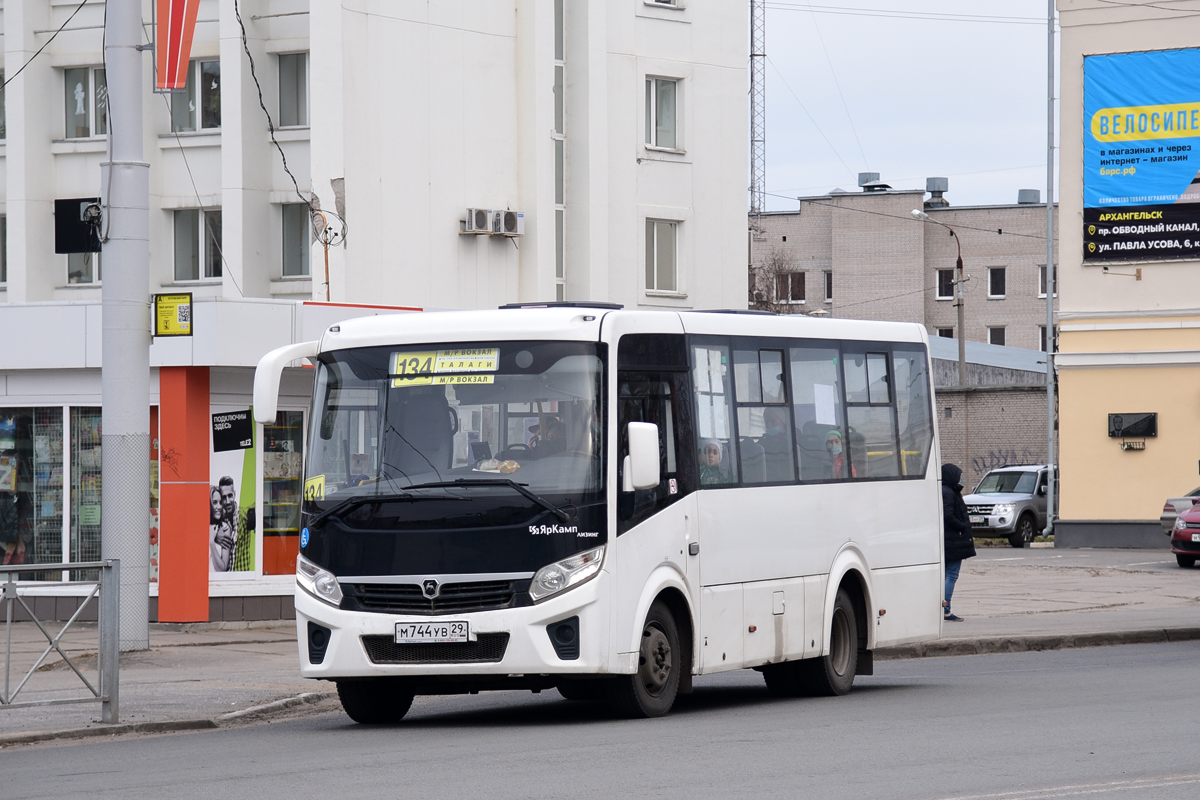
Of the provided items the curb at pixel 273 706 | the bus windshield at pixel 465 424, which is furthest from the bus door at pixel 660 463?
the curb at pixel 273 706

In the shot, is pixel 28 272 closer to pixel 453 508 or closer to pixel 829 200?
pixel 453 508

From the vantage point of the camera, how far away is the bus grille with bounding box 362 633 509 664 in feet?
37.0

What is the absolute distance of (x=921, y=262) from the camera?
78438 mm

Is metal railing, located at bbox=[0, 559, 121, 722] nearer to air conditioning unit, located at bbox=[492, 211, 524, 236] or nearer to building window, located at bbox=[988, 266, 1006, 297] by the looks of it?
air conditioning unit, located at bbox=[492, 211, 524, 236]

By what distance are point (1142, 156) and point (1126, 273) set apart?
2.50 m

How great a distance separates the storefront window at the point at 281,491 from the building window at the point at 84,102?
11832 mm

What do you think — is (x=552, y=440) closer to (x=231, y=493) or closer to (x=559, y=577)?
(x=559, y=577)

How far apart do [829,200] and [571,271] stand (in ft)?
154

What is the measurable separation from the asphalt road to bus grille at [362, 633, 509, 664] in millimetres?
483

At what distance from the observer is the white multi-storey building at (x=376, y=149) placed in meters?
30.4

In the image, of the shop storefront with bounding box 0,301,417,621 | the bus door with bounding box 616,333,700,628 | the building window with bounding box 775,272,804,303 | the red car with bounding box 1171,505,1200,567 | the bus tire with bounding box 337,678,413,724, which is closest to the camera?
the bus door with bounding box 616,333,700,628

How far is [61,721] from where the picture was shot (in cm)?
1241

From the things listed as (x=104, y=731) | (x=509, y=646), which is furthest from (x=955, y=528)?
(x=104, y=731)

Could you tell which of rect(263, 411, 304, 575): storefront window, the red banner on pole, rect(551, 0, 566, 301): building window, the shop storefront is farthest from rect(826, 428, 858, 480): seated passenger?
rect(551, 0, 566, 301): building window
